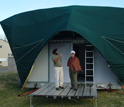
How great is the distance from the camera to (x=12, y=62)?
17406mm

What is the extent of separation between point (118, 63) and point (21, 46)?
14.4ft

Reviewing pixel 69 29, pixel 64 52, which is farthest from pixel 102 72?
pixel 69 29

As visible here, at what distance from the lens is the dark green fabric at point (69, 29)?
685cm

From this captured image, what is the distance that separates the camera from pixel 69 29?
21.5 feet

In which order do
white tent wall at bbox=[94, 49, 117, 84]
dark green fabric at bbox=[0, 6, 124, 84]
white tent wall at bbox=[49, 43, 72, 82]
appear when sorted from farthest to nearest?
white tent wall at bbox=[49, 43, 72, 82] → white tent wall at bbox=[94, 49, 117, 84] → dark green fabric at bbox=[0, 6, 124, 84]

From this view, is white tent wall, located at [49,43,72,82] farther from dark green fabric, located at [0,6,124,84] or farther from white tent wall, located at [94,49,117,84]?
white tent wall, located at [94,49,117,84]

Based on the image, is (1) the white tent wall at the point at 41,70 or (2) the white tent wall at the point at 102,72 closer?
(2) the white tent wall at the point at 102,72

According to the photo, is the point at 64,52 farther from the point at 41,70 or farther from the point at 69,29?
the point at 69,29

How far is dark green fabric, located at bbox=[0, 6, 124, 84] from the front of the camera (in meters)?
6.85

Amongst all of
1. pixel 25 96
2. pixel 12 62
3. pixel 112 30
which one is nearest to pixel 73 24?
pixel 112 30

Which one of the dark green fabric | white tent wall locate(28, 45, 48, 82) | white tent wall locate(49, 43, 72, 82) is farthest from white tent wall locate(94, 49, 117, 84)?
white tent wall locate(28, 45, 48, 82)

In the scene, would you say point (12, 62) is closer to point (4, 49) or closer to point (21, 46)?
point (21, 46)

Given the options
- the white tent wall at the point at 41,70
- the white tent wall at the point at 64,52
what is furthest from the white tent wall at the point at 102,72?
the white tent wall at the point at 41,70

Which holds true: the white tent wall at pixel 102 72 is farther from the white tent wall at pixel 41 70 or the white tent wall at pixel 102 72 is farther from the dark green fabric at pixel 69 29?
the white tent wall at pixel 41 70
